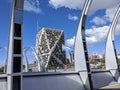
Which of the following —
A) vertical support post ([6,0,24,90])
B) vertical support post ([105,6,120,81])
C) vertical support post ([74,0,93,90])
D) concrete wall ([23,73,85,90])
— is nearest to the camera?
vertical support post ([6,0,24,90])

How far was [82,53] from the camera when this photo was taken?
1344cm

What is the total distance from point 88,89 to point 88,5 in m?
5.56

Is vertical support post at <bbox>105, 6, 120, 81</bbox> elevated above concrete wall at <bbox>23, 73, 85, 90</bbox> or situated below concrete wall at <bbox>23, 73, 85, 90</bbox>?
above

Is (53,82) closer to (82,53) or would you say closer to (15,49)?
(82,53)

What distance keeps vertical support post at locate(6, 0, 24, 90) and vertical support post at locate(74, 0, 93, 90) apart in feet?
19.6

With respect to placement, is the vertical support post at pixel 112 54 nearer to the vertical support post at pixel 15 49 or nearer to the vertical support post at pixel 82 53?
the vertical support post at pixel 82 53

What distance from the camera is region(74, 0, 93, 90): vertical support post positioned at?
1299cm

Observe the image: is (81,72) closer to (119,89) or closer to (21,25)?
(119,89)

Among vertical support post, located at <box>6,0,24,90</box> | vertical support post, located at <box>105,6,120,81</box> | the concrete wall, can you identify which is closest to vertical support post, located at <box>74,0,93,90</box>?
the concrete wall

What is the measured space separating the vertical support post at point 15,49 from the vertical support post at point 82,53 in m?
5.98

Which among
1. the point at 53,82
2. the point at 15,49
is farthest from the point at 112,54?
the point at 15,49

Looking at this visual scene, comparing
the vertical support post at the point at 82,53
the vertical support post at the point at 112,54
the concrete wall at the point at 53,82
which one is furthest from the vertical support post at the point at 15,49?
the vertical support post at the point at 112,54

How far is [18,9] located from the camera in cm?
840

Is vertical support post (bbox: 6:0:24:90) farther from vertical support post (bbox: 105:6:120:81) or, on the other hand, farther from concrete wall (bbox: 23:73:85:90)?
vertical support post (bbox: 105:6:120:81)
